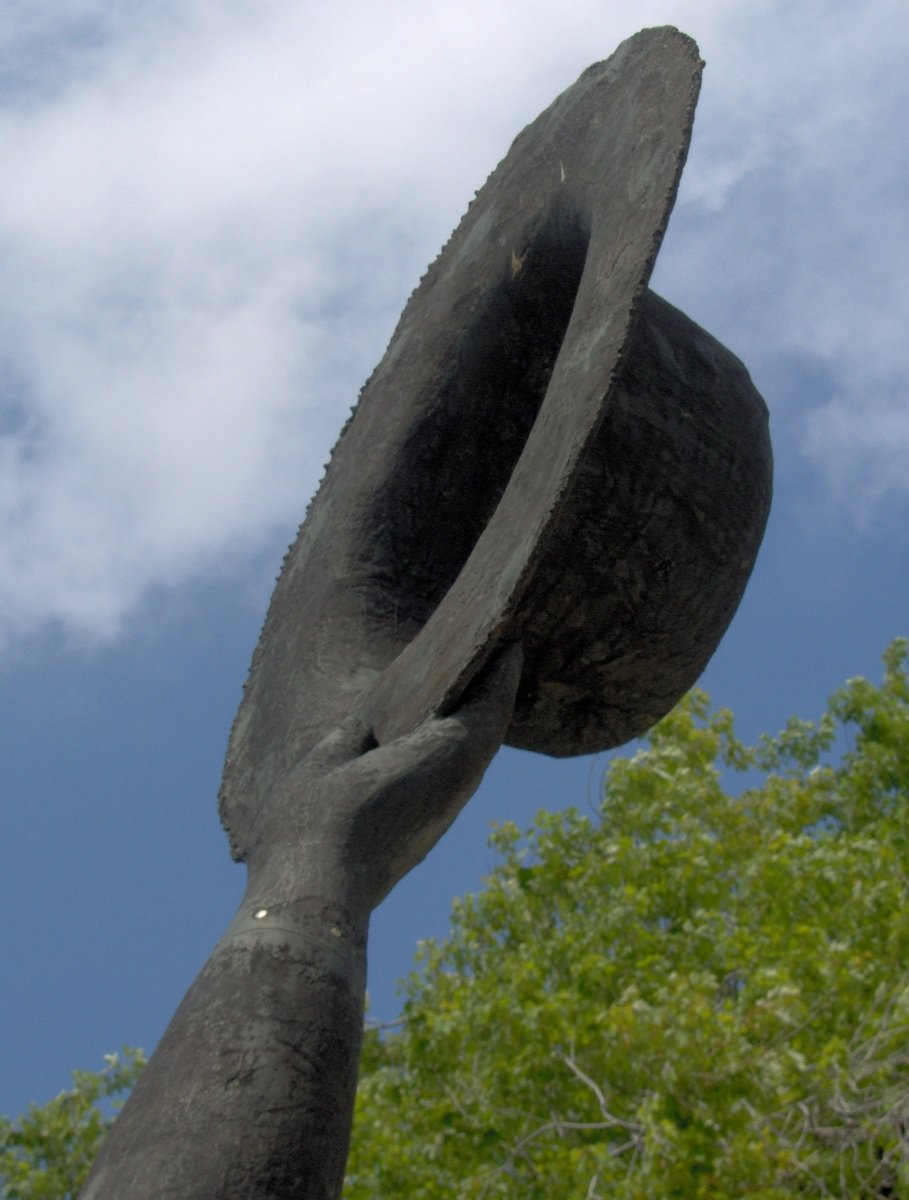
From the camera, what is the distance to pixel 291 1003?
6.70ft

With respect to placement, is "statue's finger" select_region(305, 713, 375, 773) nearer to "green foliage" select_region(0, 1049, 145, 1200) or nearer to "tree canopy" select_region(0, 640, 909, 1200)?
"tree canopy" select_region(0, 640, 909, 1200)

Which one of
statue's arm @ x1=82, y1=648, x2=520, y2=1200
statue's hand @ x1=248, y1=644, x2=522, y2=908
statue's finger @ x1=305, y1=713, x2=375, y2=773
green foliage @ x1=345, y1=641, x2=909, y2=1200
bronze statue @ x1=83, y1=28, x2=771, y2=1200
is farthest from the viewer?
green foliage @ x1=345, y1=641, x2=909, y2=1200

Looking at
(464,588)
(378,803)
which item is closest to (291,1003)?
(378,803)

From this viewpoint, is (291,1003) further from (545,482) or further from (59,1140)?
(59,1140)

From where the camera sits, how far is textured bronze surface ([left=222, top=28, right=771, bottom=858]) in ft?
8.84

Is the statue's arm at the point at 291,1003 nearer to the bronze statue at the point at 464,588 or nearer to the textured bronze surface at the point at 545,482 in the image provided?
the bronze statue at the point at 464,588

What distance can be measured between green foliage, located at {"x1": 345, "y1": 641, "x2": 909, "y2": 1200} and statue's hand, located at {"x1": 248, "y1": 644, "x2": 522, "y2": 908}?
4.10 meters

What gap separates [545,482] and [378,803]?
1.95 ft

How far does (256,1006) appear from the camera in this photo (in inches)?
80.2

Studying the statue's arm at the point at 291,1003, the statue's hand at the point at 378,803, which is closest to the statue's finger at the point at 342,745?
the statue's hand at the point at 378,803

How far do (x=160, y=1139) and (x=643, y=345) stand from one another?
1.65 m

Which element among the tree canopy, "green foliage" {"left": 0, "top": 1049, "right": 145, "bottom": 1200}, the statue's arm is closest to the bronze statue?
the statue's arm

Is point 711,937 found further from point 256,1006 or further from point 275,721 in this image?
point 256,1006

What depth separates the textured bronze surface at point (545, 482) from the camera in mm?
2695
